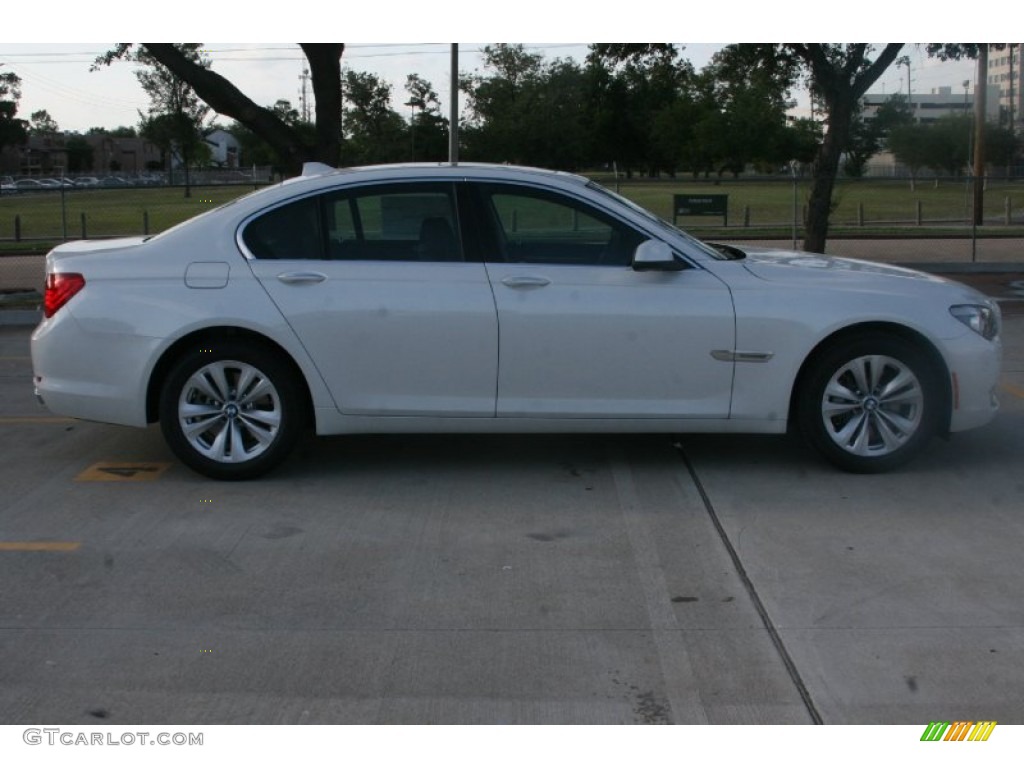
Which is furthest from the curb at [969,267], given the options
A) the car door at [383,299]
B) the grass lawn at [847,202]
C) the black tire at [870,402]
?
the car door at [383,299]

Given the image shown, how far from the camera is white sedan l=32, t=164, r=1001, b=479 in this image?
658 cm

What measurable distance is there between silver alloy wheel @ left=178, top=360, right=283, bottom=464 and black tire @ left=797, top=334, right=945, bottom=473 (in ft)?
9.26

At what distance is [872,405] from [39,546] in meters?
4.21

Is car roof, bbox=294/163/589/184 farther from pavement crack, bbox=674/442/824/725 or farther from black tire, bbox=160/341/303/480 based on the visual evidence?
pavement crack, bbox=674/442/824/725

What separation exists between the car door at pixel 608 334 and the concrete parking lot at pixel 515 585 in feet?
1.50

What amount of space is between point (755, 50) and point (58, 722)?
53.9 ft

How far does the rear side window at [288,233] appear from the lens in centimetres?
673

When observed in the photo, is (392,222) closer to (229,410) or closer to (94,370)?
(229,410)

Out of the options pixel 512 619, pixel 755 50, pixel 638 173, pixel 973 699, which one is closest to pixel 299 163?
pixel 755 50

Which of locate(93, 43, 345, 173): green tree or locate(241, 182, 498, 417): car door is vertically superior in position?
locate(93, 43, 345, 173): green tree

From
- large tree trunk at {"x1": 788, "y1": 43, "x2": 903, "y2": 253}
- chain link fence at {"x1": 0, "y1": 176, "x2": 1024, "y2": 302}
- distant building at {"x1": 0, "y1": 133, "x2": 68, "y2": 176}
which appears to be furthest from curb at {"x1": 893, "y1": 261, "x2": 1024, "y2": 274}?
distant building at {"x1": 0, "y1": 133, "x2": 68, "y2": 176}

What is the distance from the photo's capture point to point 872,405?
6738 mm

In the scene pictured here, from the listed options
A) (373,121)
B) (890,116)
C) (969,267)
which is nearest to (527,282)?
(969,267)

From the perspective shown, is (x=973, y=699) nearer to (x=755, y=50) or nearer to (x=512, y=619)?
(x=512, y=619)
